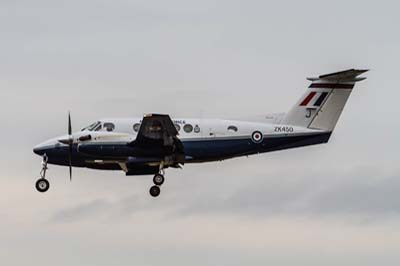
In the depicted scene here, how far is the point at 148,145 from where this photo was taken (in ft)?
153

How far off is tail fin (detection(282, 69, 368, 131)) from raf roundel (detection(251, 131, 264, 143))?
171 centimetres

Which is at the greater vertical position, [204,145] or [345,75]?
[345,75]

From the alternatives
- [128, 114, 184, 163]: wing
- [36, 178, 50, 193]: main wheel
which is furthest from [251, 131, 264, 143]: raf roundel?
[36, 178, 50, 193]: main wheel

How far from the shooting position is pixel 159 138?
46281 millimetres

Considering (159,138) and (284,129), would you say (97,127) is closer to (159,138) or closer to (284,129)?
(159,138)

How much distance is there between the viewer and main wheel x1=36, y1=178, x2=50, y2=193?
4769 centimetres

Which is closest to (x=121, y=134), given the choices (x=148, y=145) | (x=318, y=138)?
(x=148, y=145)

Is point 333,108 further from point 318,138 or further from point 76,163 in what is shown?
point 76,163

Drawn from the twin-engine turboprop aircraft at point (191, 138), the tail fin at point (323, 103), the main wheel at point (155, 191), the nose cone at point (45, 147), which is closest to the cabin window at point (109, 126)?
the twin-engine turboprop aircraft at point (191, 138)

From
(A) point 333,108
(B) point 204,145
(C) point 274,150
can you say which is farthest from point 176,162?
(A) point 333,108

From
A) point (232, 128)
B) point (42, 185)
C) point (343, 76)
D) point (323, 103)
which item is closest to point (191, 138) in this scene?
point (232, 128)

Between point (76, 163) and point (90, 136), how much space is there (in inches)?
83.5

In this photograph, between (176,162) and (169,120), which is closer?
(169,120)

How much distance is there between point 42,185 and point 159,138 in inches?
261
